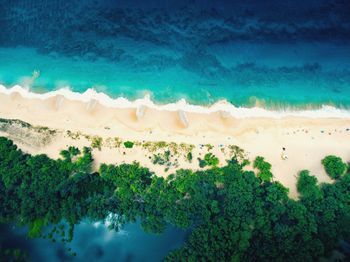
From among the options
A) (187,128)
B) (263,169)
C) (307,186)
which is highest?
(187,128)

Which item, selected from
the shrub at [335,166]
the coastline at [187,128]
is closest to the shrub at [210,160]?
the coastline at [187,128]

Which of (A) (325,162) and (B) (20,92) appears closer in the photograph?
(A) (325,162)

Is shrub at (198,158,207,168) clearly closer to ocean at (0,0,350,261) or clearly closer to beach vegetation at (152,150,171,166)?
beach vegetation at (152,150,171,166)

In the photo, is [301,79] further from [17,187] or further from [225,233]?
[17,187]

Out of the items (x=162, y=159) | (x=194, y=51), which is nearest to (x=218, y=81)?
(x=194, y=51)

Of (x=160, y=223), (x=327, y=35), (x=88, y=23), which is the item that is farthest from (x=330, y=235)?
(x=88, y=23)

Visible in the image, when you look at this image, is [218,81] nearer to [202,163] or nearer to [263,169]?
[202,163]

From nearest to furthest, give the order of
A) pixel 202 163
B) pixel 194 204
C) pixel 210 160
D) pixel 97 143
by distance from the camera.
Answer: pixel 194 204 < pixel 210 160 < pixel 202 163 < pixel 97 143
